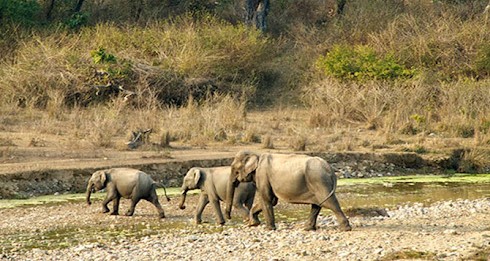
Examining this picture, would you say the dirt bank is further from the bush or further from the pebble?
the bush

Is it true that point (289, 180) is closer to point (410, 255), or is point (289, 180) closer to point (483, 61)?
point (410, 255)

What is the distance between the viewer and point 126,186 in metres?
18.0

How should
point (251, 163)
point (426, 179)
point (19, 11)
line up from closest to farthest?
point (251, 163), point (426, 179), point (19, 11)

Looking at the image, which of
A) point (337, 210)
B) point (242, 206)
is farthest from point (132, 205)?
point (337, 210)

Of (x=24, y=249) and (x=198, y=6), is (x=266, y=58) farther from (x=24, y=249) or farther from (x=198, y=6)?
(x=24, y=249)

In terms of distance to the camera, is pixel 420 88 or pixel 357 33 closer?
pixel 420 88

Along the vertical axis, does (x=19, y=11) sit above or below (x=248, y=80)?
above

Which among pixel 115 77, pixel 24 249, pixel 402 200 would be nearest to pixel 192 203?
pixel 402 200

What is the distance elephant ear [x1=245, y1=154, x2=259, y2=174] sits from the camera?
1622 centimetres

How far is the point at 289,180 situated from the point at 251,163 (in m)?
0.84

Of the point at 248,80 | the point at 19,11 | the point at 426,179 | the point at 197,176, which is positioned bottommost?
the point at 426,179

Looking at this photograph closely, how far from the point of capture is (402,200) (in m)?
21.1

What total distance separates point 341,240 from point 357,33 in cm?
2515

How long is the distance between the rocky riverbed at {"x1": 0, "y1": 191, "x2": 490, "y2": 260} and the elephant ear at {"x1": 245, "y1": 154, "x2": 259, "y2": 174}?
895mm
